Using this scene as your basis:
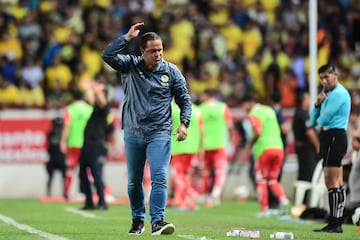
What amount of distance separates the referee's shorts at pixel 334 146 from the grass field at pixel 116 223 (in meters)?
0.98

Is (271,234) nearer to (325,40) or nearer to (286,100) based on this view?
(286,100)

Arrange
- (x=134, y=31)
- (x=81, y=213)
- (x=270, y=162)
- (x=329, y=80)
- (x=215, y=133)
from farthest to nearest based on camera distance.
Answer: (x=215, y=133) → (x=270, y=162) → (x=81, y=213) → (x=329, y=80) → (x=134, y=31)

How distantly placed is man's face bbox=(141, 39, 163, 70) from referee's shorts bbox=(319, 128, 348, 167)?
3.33 m

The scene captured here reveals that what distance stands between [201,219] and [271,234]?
15.3 ft

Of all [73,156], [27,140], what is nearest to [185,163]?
[73,156]

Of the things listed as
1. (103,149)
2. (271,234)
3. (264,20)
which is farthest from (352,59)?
(271,234)

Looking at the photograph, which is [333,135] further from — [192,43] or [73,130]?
[192,43]

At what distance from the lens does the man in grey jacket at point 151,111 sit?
1360 cm

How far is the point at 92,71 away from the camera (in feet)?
98.4

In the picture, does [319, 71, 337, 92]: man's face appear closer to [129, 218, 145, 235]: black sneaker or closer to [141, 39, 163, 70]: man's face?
[141, 39, 163, 70]: man's face

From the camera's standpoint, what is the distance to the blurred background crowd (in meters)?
29.2

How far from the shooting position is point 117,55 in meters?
13.7

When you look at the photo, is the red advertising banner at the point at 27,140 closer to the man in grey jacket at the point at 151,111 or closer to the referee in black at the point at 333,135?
the referee in black at the point at 333,135

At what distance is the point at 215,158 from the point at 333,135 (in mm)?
9076
